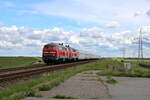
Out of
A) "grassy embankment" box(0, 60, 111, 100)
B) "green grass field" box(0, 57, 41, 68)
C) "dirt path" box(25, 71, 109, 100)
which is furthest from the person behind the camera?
"green grass field" box(0, 57, 41, 68)

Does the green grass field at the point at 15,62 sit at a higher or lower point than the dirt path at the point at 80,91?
lower

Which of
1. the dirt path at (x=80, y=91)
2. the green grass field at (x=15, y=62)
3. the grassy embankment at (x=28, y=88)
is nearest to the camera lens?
the grassy embankment at (x=28, y=88)

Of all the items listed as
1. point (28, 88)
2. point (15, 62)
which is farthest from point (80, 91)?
point (15, 62)

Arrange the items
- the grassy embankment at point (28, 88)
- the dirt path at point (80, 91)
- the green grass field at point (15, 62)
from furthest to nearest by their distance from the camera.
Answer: the green grass field at point (15, 62) < the dirt path at point (80, 91) < the grassy embankment at point (28, 88)

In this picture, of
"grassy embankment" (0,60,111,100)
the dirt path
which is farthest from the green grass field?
the dirt path

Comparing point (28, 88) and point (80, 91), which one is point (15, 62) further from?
point (80, 91)

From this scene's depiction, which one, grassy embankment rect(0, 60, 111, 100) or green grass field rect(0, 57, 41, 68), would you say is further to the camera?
green grass field rect(0, 57, 41, 68)

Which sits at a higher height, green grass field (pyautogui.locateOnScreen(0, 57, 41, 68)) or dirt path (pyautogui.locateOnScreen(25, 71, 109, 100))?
dirt path (pyautogui.locateOnScreen(25, 71, 109, 100))

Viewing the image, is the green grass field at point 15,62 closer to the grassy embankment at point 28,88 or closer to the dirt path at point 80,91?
the grassy embankment at point 28,88

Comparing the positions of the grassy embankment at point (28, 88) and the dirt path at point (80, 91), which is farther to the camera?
the dirt path at point (80, 91)

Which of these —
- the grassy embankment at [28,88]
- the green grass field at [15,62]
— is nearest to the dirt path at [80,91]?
the grassy embankment at [28,88]

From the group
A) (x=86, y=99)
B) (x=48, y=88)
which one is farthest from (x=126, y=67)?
(x=86, y=99)

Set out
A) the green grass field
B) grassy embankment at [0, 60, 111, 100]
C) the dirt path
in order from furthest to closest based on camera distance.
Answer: the green grass field → the dirt path → grassy embankment at [0, 60, 111, 100]

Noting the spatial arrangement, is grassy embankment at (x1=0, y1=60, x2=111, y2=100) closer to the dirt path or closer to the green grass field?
the dirt path
